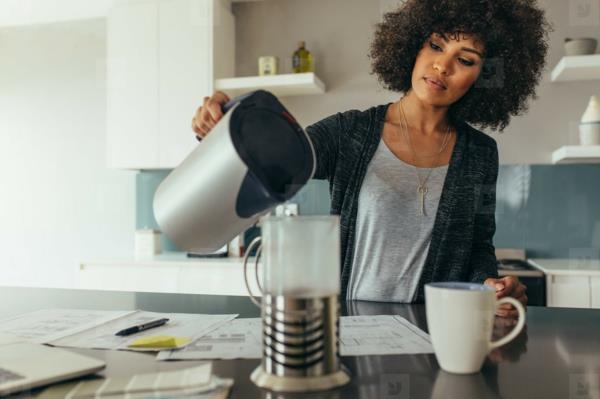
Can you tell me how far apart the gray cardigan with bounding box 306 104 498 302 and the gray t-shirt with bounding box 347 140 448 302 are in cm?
2

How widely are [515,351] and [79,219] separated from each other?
10.6 ft

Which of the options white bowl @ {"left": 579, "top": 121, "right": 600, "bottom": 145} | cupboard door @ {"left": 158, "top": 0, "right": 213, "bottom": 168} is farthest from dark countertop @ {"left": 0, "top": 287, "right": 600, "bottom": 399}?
cupboard door @ {"left": 158, "top": 0, "right": 213, "bottom": 168}

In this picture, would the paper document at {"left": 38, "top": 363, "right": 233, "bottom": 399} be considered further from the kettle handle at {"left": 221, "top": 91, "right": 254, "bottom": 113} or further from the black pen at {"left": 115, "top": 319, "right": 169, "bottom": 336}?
the kettle handle at {"left": 221, "top": 91, "right": 254, "bottom": 113}

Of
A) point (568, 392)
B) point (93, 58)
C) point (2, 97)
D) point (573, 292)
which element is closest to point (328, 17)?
point (93, 58)

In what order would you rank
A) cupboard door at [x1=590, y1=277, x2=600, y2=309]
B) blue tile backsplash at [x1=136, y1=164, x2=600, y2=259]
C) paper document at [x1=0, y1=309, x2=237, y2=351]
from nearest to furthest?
1. paper document at [x1=0, y1=309, x2=237, y2=351]
2. cupboard door at [x1=590, y1=277, x2=600, y2=309]
3. blue tile backsplash at [x1=136, y1=164, x2=600, y2=259]

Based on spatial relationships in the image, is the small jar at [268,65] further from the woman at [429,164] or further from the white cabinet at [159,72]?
the woman at [429,164]

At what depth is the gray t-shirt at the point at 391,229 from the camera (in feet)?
4.38

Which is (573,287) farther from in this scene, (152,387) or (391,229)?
(152,387)

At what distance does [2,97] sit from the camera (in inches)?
143

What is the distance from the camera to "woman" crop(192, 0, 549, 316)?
132cm

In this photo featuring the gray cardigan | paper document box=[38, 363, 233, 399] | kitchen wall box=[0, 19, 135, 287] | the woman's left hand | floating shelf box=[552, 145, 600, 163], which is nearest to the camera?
paper document box=[38, 363, 233, 399]

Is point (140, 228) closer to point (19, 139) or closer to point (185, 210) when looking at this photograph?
point (19, 139)

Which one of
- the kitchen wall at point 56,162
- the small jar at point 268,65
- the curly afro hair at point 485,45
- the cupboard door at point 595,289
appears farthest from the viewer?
the kitchen wall at point 56,162

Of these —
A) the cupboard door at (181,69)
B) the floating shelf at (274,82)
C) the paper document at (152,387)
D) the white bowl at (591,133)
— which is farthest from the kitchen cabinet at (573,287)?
the paper document at (152,387)
